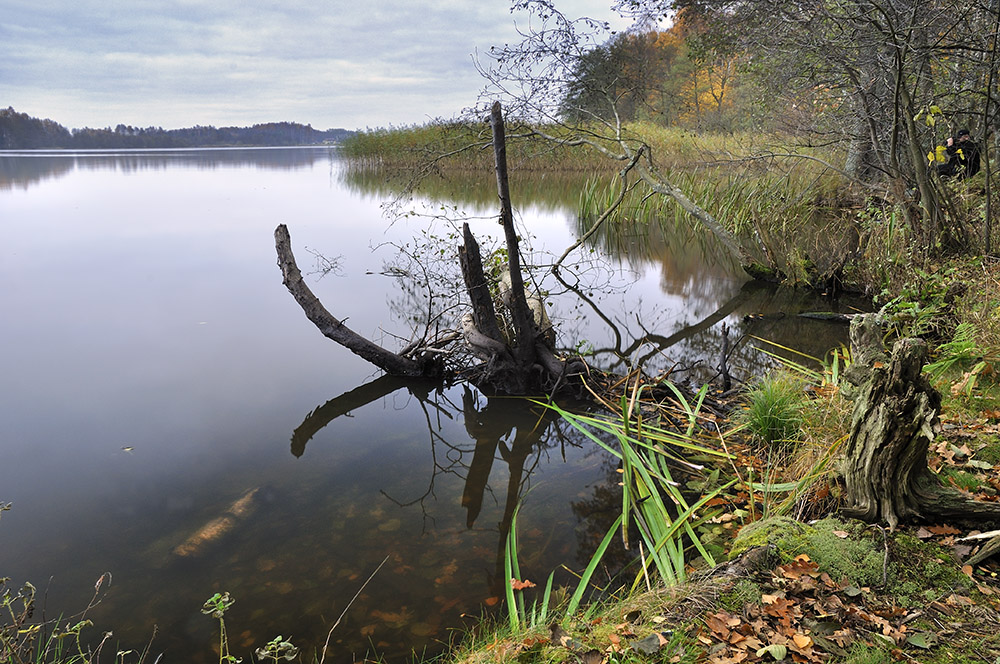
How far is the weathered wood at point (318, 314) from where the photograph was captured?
18.8 feet

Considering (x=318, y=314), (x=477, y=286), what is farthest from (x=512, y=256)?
(x=318, y=314)

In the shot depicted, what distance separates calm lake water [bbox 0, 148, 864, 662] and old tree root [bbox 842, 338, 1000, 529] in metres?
1.44

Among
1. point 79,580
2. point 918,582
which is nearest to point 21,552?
point 79,580

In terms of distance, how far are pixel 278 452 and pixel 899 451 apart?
3.93m

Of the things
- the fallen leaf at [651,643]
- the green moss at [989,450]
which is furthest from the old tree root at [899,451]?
the fallen leaf at [651,643]

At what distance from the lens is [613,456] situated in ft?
15.5

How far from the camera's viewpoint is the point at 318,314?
579cm

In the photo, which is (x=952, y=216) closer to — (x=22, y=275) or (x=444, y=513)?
(x=444, y=513)

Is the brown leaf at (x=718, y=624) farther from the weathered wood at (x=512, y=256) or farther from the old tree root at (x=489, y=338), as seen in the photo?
the weathered wood at (x=512, y=256)

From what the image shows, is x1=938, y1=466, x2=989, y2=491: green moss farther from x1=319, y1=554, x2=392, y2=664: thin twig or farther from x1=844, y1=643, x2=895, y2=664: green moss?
x1=319, y1=554, x2=392, y2=664: thin twig

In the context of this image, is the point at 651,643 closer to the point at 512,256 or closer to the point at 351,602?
the point at 351,602

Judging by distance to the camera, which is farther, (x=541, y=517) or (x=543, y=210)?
(x=543, y=210)

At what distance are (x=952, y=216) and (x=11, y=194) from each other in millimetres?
24115

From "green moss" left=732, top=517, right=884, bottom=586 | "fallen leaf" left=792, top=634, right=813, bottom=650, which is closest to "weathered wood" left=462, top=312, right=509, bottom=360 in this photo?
"green moss" left=732, top=517, right=884, bottom=586
